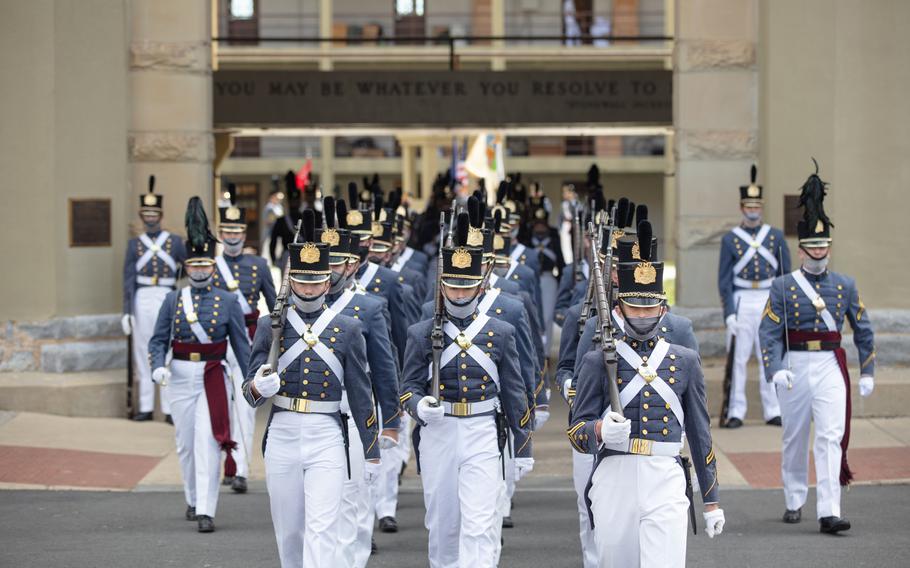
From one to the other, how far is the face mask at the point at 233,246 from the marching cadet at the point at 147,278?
1655 mm

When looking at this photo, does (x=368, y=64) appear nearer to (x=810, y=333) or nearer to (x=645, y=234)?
(x=810, y=333)

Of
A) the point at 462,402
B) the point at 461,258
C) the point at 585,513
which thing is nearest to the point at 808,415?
the point at 585,513

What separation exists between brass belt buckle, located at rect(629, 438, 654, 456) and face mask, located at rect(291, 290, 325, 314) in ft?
7.20

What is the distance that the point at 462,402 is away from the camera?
9.29 m

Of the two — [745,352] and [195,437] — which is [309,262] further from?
[745,352]

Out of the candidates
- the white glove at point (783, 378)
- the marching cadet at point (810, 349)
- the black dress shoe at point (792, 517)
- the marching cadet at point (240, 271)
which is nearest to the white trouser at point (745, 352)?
the marching cadet at point (810, 349)

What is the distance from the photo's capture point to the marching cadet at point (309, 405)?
28.3 ft

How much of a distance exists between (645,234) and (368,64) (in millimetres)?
A: 37719

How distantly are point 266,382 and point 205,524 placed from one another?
10.7ft

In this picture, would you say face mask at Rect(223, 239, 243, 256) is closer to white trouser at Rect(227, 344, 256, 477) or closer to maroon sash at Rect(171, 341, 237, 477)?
white trouser at Rect(227, 344, 256, 477)

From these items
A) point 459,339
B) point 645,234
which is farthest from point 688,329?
point 459,339

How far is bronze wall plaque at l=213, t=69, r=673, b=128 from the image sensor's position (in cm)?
1864

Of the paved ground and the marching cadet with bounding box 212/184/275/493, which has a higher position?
the marching cadet with bounding box 212/184/275/493

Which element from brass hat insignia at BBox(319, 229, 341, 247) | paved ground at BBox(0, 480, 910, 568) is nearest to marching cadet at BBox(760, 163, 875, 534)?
paved ground at BBox(0, 480, 910, 568)
